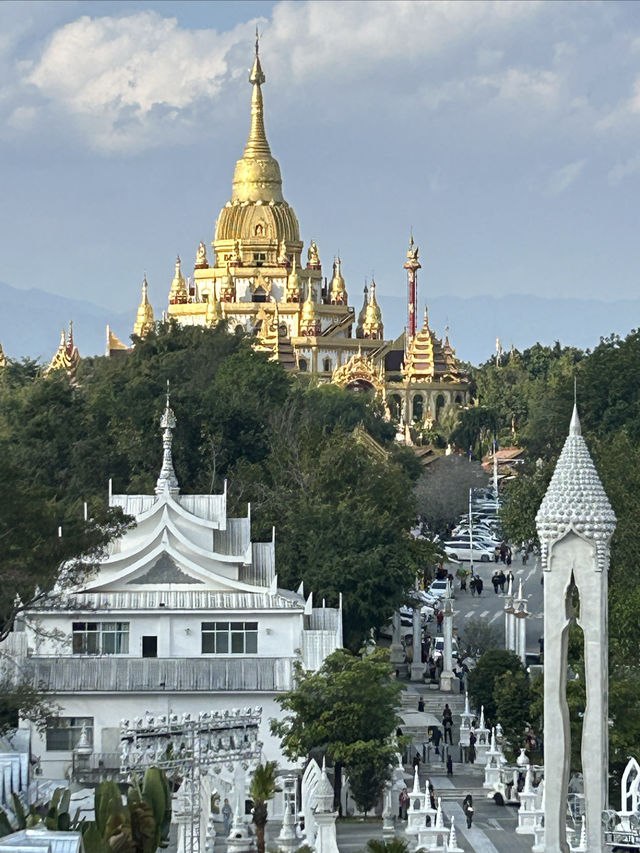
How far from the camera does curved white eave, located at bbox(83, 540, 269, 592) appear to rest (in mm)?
60531

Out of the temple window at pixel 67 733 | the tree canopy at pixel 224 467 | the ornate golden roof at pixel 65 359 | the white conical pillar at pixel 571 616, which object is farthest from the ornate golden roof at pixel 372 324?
the white conical pillar at pixel 571 616

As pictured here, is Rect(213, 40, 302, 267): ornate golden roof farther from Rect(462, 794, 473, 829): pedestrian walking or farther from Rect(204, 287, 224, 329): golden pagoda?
Rect(462, 794, 473, 829): pedestrian walking

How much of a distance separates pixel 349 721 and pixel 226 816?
375 cm

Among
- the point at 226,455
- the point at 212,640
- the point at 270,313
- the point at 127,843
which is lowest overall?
the point at 127,843

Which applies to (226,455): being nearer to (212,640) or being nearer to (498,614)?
(498,614)

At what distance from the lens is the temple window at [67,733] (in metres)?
56.8

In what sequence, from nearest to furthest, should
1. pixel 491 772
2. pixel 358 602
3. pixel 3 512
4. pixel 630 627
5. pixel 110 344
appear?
pixel 3 512
pixel 491 772
pixel 630 627
pixel 358 602
pixel 110 344

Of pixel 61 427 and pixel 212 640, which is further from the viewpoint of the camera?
pixel 61 427

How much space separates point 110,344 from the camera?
196 metres

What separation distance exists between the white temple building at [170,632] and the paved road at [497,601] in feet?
51.7

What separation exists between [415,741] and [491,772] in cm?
569

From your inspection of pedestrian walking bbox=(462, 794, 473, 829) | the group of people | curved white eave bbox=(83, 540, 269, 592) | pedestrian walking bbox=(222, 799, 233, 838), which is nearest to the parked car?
the group of people

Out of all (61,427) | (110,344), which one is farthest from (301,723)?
(110,344)

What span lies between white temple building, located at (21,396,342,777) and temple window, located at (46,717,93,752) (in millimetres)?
20
